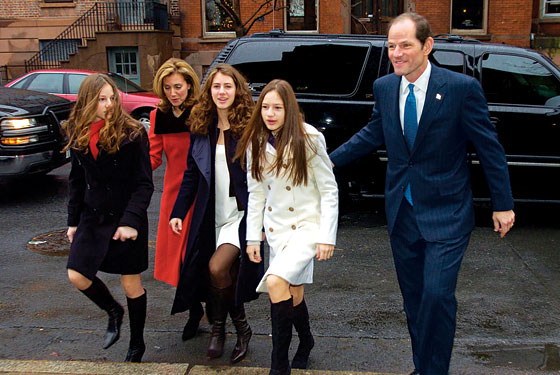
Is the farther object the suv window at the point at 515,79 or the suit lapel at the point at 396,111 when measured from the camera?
the suv window at the point at 515,79

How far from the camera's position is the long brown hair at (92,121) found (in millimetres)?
3861

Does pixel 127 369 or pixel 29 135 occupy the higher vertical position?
A: pixel 29 135

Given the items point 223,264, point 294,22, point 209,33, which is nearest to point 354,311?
point 223,264

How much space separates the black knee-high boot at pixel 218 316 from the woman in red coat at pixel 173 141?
277 millimetres

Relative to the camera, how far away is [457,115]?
3.29 meters

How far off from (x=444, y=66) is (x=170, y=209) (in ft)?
13.1

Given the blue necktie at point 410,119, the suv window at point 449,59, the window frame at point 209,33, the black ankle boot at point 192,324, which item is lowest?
the black ankle boot at point 192,324

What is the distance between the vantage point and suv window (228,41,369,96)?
23.5ft

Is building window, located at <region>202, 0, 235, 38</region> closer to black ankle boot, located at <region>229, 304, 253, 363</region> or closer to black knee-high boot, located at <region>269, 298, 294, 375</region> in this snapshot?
black ankle boot, located at <region>229, 304, 253, 363</region>

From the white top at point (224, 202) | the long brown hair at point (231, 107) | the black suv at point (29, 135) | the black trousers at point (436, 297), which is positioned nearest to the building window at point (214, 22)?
the black suv at point (29, 135)

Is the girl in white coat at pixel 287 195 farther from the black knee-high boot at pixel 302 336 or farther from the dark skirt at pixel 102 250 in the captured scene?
the dark skirt at pixel 102 250

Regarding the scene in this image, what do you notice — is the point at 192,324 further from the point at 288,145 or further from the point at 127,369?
the point at 288,145

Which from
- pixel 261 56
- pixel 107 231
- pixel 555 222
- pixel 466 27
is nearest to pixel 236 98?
pixel 107 231

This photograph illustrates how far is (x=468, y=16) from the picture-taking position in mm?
20531
